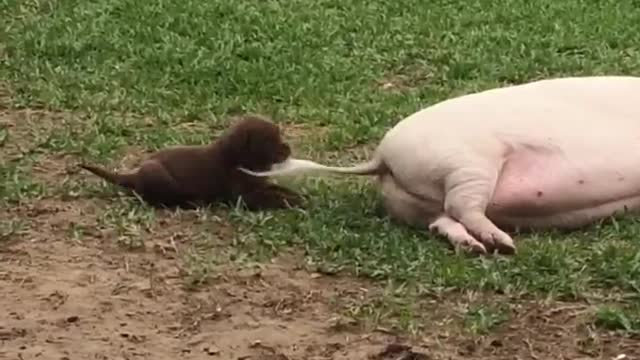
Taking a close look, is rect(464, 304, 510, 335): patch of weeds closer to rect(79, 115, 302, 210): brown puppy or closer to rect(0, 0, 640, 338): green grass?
rect(0, 0, 640, 338): green grass

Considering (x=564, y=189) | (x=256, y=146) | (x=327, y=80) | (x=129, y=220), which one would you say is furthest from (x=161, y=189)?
(x=327, y=80)

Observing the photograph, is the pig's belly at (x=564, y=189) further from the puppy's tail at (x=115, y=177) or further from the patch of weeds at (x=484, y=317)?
Result: the puppy's tail at (x=115, y=177)

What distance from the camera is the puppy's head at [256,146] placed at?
559 centimetres

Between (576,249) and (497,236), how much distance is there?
0.87 feet

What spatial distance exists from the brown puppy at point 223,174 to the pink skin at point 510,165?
43cm

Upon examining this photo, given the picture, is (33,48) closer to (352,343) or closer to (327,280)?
(327,280)

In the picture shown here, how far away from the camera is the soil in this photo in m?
4.11

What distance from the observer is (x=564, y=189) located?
5.30 meters

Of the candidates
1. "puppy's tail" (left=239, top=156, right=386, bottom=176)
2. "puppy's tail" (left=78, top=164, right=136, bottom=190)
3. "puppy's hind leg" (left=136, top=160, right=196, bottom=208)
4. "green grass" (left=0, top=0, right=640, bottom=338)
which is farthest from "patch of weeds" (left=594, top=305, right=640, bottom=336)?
"puppy's tail" (left=78, top=164, right=136, bottom=190)

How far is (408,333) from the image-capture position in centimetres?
418

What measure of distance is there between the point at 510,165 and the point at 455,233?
0.43 m

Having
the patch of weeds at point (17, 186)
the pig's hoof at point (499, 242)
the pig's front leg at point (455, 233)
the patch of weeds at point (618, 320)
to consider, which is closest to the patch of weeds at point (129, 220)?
the patch of weeds at point (17, 186)

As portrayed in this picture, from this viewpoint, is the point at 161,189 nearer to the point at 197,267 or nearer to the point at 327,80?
the point at 197,267

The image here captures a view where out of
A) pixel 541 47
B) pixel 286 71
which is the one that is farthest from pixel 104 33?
pixel 541 47
